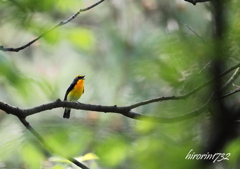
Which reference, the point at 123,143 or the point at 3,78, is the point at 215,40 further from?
the point at 3,78

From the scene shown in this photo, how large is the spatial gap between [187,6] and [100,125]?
14.4ft

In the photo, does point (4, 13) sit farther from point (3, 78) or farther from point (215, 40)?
point (215, 40)

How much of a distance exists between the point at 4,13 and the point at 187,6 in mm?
4350

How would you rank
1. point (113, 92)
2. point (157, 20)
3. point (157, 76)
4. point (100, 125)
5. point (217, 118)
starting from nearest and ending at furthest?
point (217, 118), point (157, 76), point (100, 125), point (113, 92), point (157, 20)

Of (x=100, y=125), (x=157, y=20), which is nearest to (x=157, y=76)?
(x=100, y=125)

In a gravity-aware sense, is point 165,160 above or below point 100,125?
below

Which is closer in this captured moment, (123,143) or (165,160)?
(165,160)

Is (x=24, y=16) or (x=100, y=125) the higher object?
(x=24, y=16)

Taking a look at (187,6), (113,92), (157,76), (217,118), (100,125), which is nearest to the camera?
(217,118)

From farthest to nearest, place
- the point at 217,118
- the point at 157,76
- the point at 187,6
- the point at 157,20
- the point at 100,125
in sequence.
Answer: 1. the point at 157,20
2. the point at 187,6
3. the point at 100,125
4. the point at 157,76
5. the point at 217,118

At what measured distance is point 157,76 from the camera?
2.12ft

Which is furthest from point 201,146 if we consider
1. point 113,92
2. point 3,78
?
point 113,92

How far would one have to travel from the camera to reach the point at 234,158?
1.78ft

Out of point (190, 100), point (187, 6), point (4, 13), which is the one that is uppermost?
point (187, 6)
